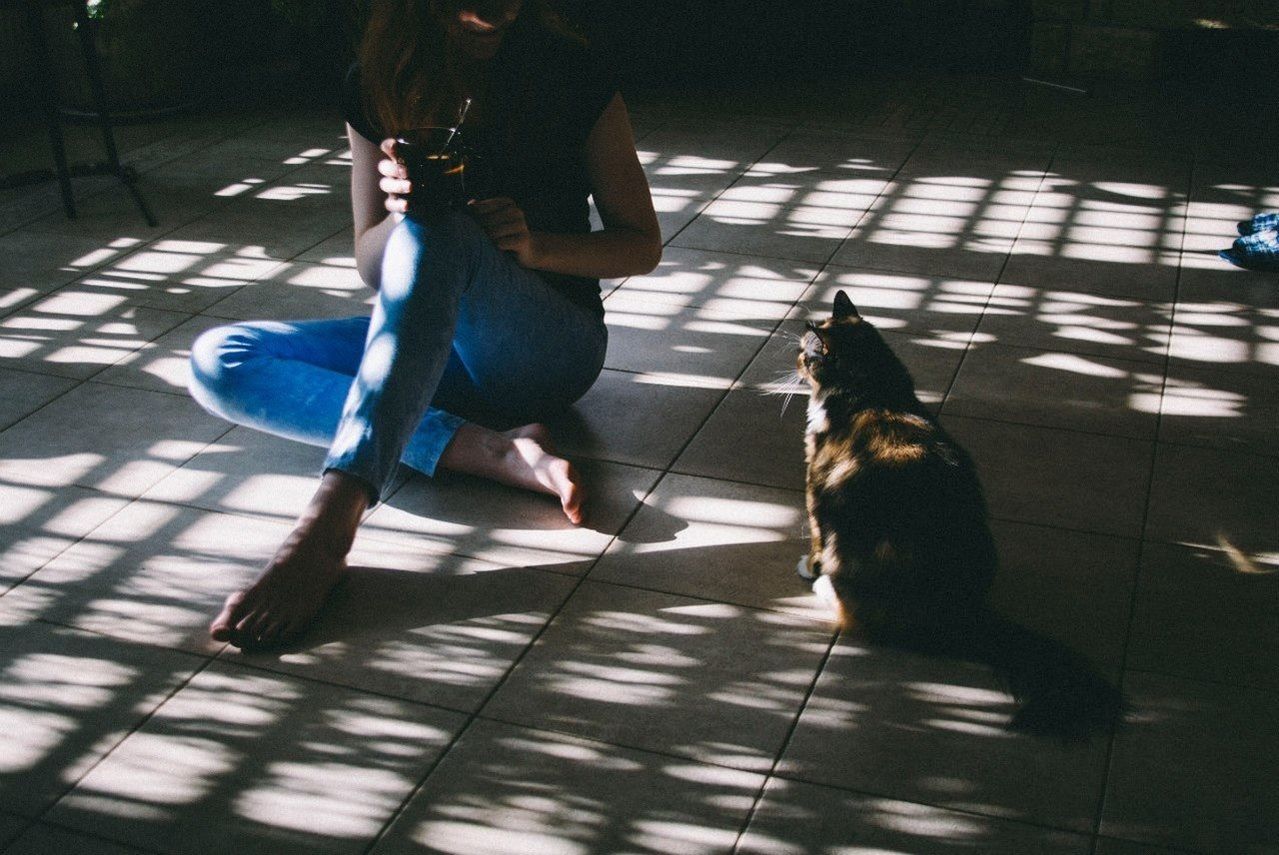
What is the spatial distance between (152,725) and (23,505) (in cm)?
86

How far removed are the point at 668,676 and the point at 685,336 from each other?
1.48 metres

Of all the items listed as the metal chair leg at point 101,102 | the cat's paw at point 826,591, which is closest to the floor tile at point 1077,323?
the cat's paw at point 826,591

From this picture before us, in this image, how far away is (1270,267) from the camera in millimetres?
3857

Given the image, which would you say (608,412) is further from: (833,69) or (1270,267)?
(833,69)

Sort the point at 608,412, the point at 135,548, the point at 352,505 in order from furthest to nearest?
the point at 608,412, the point at 135,548, the point at 352,505

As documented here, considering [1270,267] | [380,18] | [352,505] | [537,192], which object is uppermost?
[380,18]

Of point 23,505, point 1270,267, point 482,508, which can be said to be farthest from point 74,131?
point 1270,267

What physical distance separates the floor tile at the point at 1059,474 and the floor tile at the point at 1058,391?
0.20ft

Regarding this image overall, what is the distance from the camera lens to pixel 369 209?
9.02 feet

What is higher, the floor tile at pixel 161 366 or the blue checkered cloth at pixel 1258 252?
the floor tile at pixel 161 366

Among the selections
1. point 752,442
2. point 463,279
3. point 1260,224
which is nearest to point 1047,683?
point 752,442

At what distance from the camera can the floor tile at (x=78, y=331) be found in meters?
3.29

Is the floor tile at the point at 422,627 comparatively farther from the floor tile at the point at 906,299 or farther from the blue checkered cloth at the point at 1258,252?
the blue checkered cloth at the point at 1258,252

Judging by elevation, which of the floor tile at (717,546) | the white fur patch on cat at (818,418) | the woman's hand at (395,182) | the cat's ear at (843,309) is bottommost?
the floor tile at (717,546)
